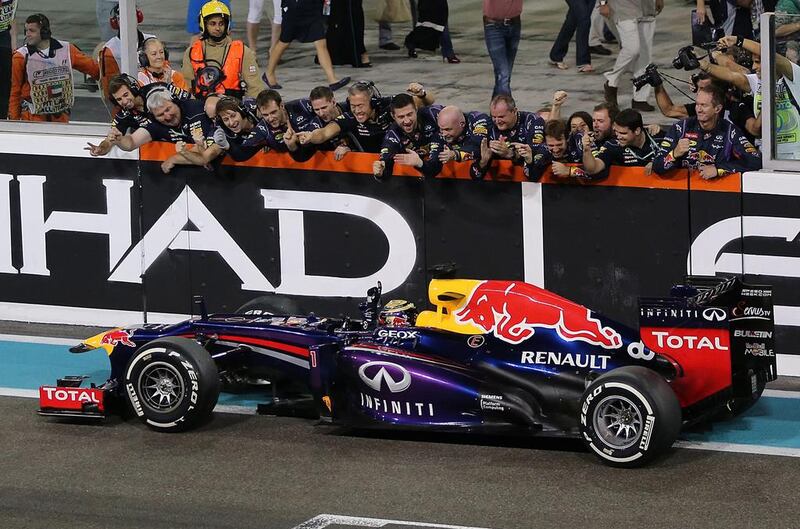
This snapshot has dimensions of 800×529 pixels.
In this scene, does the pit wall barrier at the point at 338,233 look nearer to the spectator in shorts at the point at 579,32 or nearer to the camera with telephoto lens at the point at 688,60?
the camera with telephoto lens at the point at 688,60

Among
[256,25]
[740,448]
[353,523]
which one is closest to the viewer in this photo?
[353,523]

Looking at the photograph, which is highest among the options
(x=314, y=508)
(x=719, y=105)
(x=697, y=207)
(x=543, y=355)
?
(x=719, y=105)

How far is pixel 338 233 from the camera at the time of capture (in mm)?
12172

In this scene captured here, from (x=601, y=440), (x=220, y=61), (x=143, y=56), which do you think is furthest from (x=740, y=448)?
(x=143, y=56)

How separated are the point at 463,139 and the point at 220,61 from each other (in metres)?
2.72

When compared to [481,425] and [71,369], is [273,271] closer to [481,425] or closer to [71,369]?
[71,369]

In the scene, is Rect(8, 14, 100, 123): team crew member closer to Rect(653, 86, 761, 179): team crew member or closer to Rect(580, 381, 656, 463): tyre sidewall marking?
Rect(653, 86, 761, 179): team crew member

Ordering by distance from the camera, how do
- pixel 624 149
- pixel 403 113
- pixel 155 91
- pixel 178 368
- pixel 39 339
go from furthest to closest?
pixel 39 339 → pixel 155 91 → pixel 403 113 → pixel 624 149 → pixel 178 368

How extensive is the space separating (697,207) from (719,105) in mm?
752

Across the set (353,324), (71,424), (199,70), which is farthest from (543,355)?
(199,70)

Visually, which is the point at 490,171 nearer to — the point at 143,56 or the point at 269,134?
the point at 269,134

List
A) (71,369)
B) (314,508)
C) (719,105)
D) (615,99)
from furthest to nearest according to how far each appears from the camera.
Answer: (615,99), (71,369), (719,105), (314,508)

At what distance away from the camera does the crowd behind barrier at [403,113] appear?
437 inches

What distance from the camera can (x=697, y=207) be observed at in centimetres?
1109
